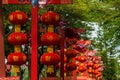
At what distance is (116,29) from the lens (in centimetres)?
3269

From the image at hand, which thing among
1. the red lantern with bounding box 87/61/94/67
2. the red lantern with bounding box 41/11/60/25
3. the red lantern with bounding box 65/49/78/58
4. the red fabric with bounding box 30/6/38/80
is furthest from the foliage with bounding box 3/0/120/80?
the red fabric with bounding box 30/6/38/80

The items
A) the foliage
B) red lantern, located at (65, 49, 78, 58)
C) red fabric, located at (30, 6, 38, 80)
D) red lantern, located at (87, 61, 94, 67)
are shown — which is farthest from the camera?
the foliage

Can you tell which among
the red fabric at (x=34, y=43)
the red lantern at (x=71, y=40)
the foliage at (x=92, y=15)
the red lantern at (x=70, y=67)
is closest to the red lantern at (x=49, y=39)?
the red fabric at (x=34, y=43)

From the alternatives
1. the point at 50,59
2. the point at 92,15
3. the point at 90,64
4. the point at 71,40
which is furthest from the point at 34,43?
the point at 92,15

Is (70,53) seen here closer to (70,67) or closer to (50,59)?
(70,67)

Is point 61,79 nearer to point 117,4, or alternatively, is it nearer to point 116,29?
point 117,4

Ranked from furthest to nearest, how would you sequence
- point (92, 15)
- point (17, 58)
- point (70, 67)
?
point (92, 15) < point (70, 67) < point (17, 58)

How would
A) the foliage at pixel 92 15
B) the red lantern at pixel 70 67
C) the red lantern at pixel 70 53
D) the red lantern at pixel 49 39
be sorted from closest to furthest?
1. the red lantern at pixel 49 39
2. the red lantern at pixel 70 67
3. the red lantern at pixel 70 53
4. the foliage at pixel 92 15

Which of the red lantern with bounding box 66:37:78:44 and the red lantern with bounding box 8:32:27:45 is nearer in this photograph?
the red lantern with bounding box 8:32:27:45

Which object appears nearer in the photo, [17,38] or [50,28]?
[17,38]

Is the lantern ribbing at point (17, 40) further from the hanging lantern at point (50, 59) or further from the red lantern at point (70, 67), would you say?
the red lantern at point (70, 67)

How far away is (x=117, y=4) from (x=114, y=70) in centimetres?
2447

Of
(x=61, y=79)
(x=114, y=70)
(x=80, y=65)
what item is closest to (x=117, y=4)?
(x=80, y=65)

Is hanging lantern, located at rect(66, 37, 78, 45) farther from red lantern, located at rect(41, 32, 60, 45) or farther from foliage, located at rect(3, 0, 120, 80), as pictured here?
foliage, located at rect(3, 0, 120, 80)
